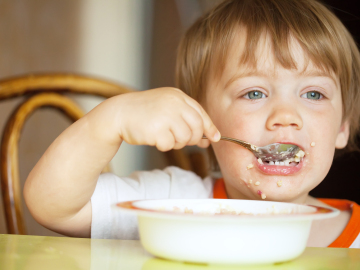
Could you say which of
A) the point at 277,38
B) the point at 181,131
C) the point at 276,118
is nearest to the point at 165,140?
the point at 181,131

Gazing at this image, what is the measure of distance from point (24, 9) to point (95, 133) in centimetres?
174

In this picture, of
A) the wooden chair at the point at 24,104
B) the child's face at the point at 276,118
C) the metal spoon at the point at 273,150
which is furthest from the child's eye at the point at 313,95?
the wooden chair at the point at 24,104

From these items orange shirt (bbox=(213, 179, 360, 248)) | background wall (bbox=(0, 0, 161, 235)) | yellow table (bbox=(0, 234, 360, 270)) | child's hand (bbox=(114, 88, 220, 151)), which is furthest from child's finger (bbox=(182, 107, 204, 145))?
background wall (bbox=(0, 0, 161, 235))

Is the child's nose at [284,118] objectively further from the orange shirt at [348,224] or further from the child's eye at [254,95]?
the orange shirt at [348,224]

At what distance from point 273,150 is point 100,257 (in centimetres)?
51

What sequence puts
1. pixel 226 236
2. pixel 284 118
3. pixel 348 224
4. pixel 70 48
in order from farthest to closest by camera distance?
pixel 70 48, pixel 348 224, pixel 284 118, pixel 226 236

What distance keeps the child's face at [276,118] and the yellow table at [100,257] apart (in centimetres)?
34

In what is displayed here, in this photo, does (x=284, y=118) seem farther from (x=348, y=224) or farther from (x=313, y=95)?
(x=348, y=224)

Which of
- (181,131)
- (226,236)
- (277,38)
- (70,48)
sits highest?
(70,48)

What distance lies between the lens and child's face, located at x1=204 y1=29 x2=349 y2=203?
2.80ft

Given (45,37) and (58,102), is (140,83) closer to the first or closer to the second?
(45,37)

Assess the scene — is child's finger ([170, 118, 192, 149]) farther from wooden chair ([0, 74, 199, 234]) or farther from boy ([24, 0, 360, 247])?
wooden chair ([0, 74, 199, 234])

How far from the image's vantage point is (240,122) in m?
0.92

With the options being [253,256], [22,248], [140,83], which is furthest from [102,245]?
[140,83]
